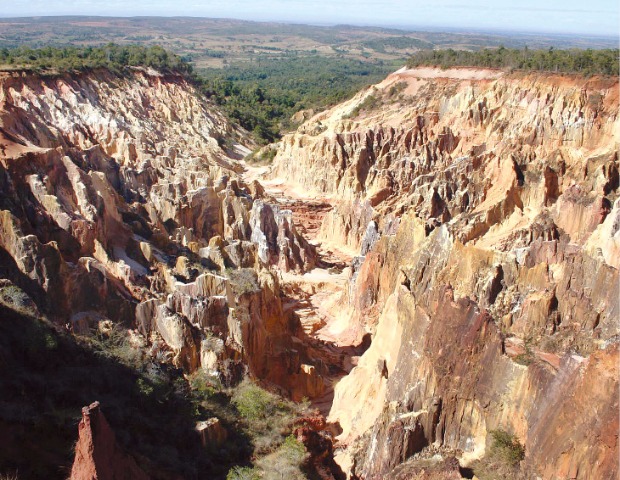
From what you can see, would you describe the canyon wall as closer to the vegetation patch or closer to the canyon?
the canyon

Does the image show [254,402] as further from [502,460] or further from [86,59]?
[86,59]

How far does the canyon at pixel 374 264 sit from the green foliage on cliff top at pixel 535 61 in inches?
167

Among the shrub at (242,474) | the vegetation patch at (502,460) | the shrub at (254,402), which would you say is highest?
the vegetation patch at (502,460)

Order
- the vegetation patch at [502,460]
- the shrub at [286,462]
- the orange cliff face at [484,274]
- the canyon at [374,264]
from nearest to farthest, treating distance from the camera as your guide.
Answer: the vegetation patch at [502,460] → the orange cliff face at [484,274] → the shrub at [286,462] → the canyon at [374,264]

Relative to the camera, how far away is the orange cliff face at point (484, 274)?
35.0 feet

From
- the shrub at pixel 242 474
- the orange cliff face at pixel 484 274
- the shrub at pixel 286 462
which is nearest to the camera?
the orange cliff face at pixel 484 274

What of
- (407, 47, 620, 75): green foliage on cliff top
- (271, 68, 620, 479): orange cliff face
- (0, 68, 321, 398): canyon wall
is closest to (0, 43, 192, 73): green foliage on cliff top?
(0, 68, 321, 398): canyon wall

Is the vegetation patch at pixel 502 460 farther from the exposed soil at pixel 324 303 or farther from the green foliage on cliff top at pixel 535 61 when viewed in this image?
the green foliage on cliff top at pixel 535 61

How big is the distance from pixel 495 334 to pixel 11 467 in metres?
9.03

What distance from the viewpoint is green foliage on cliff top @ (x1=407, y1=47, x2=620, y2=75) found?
151 feet

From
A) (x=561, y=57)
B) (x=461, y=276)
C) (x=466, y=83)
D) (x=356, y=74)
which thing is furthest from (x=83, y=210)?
(x=356, y=74)

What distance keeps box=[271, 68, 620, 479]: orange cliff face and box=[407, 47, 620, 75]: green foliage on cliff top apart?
4576 mm

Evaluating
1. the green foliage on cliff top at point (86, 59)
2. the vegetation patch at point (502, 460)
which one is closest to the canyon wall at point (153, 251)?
the vegetation patch at point (502, 460)

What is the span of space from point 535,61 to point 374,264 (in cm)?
3675
